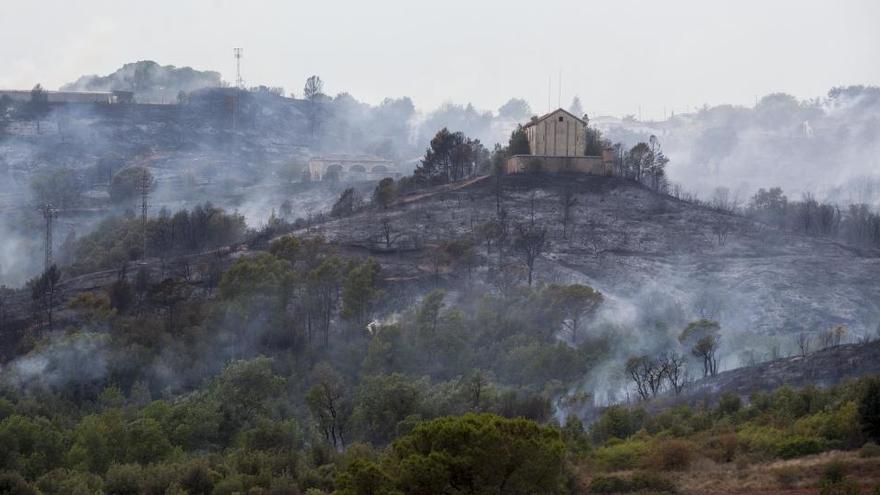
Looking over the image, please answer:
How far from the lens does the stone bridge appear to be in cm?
10112

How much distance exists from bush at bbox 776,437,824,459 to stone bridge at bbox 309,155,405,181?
68.7 m

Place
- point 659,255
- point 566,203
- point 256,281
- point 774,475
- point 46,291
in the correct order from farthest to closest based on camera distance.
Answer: point 566,203 < point 659,255 < point 46,291 < point 256,281 < point 774,475

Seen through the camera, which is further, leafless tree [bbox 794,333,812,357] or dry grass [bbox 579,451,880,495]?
leafless tree [bbox 794,333,812,357]

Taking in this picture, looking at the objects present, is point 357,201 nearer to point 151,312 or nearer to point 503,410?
point 151,312

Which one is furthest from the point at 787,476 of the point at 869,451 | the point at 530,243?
the point at 530,243

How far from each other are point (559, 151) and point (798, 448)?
3991 centimetres

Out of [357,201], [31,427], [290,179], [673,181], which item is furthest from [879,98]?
[31,427]

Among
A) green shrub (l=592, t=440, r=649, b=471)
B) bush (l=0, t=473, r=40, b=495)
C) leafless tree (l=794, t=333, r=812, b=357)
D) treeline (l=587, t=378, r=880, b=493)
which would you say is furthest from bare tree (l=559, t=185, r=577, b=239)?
bush (l=0, t=473, r=40, b=495)

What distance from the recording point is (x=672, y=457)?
3200cm

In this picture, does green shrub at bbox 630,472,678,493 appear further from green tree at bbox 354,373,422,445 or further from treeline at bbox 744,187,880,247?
treeline at bbox 744,187,880,247

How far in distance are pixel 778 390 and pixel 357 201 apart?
3879 cm

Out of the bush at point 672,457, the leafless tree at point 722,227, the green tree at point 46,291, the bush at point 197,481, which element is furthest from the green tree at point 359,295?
the bush at point 672,457

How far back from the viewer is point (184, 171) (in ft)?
333

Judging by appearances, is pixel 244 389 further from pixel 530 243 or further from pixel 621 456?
pixel 530 243
